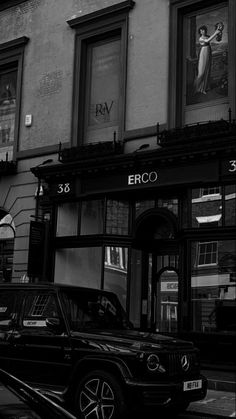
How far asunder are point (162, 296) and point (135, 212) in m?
2.19

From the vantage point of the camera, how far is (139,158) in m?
13.5

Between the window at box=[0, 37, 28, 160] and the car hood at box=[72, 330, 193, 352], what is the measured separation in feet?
32.7

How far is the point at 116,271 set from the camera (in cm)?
1406

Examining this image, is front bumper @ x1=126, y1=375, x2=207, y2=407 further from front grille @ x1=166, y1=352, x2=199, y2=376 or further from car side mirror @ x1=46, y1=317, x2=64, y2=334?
car side mirror @ x1=46, y1=317, x2=64, y2=334

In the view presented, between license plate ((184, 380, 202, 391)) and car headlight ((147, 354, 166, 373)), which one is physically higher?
car headlight ((147, 354, 166, 373))

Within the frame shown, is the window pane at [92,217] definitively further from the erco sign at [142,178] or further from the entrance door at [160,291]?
the entrance door at [160,291]

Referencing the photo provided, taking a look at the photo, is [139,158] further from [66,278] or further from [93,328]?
[93,328]

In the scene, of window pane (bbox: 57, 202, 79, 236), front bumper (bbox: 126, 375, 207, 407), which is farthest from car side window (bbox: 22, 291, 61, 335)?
window pane (bbox: 57, 202, 79, 236)

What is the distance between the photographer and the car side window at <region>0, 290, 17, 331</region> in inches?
333

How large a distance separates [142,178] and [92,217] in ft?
6.33

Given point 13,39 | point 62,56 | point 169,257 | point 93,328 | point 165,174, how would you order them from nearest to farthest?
point 93,328, point 165,174, point 169,257, point 62,56, point 13,39

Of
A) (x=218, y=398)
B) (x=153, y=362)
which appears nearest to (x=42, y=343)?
(x=153, y=362)

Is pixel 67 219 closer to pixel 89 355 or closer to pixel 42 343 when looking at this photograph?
pixel 42 343

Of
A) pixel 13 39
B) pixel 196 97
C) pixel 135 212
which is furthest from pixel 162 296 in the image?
pixel 13 39
